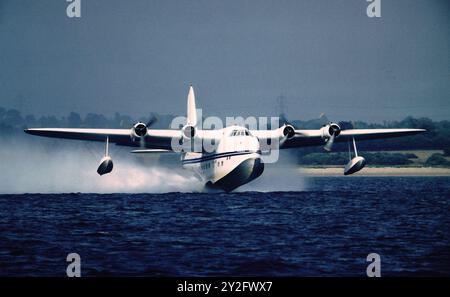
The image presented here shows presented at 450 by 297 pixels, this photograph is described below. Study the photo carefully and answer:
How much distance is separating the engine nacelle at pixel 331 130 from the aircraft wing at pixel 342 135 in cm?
96

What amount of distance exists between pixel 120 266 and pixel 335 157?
373 feet

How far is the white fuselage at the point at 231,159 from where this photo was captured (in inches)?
1372

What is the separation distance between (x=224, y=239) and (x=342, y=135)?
20340mm

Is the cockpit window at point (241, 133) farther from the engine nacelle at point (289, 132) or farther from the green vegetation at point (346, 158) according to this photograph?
the green vegetation at point (346, 158)

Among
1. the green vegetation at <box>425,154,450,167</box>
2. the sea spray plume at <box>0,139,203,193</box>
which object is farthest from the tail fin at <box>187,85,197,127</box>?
the green vegetation at <box>425,154,450,167</box>

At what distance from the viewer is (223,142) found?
121 ft

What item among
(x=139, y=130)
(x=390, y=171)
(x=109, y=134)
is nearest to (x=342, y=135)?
(x=139, y=130)

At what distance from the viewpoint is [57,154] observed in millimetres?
61406

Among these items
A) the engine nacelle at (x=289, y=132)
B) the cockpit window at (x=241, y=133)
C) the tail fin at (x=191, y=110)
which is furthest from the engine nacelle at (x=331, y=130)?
the tail fin at (x=191, y=110)

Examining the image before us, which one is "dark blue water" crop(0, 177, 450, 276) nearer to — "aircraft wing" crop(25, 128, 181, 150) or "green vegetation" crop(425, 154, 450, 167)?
"aircraft wing" crop(25, 128, 181, 150)

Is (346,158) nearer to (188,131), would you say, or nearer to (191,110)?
(191,110)
